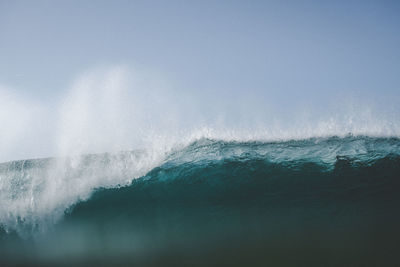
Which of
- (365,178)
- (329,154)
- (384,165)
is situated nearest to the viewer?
(365,178)

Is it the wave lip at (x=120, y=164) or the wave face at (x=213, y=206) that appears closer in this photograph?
the wave face at (x=213, y=206)

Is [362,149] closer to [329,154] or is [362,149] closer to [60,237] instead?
[329,154]

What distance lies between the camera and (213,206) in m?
4.91

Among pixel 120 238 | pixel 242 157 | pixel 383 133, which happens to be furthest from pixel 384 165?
pixel 120 238

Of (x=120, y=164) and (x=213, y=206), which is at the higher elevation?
(x=120, y=164)

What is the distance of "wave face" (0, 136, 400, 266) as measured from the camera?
12.3 feet

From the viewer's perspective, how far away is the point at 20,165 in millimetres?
7148

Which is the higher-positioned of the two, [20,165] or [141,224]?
[20,165]

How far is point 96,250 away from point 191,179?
7.92 feet

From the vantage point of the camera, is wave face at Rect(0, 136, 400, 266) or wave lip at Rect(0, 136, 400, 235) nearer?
wave face at Rect(0, 136, 400, 266)

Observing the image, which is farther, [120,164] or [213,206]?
[120,164]

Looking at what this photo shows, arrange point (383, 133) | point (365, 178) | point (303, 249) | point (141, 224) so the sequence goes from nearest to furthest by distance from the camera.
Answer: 1. point (303, 249)
2. point (141, 224)
3. point (365, 178)
4. point (383, 133)

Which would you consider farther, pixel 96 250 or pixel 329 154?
pixel 329 154

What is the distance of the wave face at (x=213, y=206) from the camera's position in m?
3.74
